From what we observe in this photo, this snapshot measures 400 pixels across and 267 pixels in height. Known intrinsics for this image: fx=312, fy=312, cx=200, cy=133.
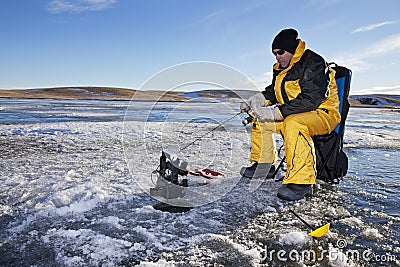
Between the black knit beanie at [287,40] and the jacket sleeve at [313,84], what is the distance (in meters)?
0.18

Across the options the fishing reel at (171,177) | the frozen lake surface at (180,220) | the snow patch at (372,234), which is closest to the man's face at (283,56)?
the frozen lake surface at (180,220)

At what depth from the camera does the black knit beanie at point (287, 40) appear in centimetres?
263

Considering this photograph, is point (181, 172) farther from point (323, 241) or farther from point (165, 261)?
point (323, 241)

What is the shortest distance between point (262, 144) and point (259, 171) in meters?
0.28

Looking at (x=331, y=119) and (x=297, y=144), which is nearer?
(x=297, y=144)

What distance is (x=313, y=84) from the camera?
2.55 m

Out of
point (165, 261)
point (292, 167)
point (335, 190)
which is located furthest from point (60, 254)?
point (335, 190)

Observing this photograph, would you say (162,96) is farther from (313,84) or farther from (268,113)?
(313,84)

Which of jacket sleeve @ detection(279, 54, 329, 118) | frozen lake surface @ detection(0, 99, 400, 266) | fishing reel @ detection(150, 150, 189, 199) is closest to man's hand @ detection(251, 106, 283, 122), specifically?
jacket sleeve @ detection(279, 54, 329, 118)

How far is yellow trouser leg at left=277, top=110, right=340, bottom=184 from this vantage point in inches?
99.2

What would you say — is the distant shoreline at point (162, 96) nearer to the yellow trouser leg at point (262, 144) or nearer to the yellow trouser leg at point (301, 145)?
the yellow trouser leg at point (262, 144)

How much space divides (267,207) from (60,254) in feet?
4.70

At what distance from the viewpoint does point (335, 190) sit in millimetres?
2752

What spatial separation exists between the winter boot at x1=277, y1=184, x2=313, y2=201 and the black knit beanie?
113cm
